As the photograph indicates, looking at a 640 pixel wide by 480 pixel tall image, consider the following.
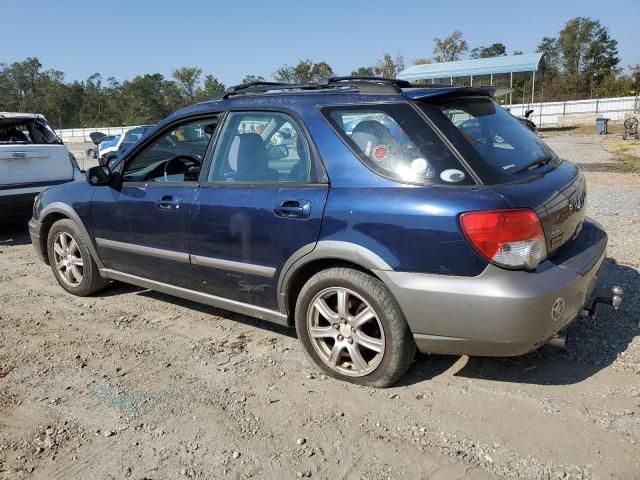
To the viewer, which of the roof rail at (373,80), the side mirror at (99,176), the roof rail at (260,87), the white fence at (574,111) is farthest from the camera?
the white fence at (574,111)

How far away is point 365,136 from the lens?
3.14 metres

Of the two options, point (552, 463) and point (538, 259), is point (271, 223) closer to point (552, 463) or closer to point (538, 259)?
point (538, 259)

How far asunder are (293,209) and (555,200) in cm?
150

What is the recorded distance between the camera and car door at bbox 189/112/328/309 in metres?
3.27

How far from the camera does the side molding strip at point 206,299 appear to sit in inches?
142

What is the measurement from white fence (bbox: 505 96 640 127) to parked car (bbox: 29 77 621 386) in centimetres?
3587

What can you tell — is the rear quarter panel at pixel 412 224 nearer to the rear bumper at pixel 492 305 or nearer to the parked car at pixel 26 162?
the rear bumper at pixel 492 305

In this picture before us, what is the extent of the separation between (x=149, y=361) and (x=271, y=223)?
4.47ft

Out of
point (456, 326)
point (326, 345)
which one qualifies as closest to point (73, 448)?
point (326, 345)

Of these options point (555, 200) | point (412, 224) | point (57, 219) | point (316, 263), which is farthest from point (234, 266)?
point (57, 219)

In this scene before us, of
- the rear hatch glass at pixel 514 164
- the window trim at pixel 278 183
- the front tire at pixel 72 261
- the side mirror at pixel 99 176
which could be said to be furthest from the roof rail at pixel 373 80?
the front tire at pixel 72 261

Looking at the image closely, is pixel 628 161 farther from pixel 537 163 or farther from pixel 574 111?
pixel 574 111

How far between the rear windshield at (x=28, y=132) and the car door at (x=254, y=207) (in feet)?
17.8

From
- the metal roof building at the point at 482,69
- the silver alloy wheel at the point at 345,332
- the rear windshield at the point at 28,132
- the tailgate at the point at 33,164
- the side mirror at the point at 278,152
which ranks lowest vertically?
the silver alloy wheel at the point at 345,332
